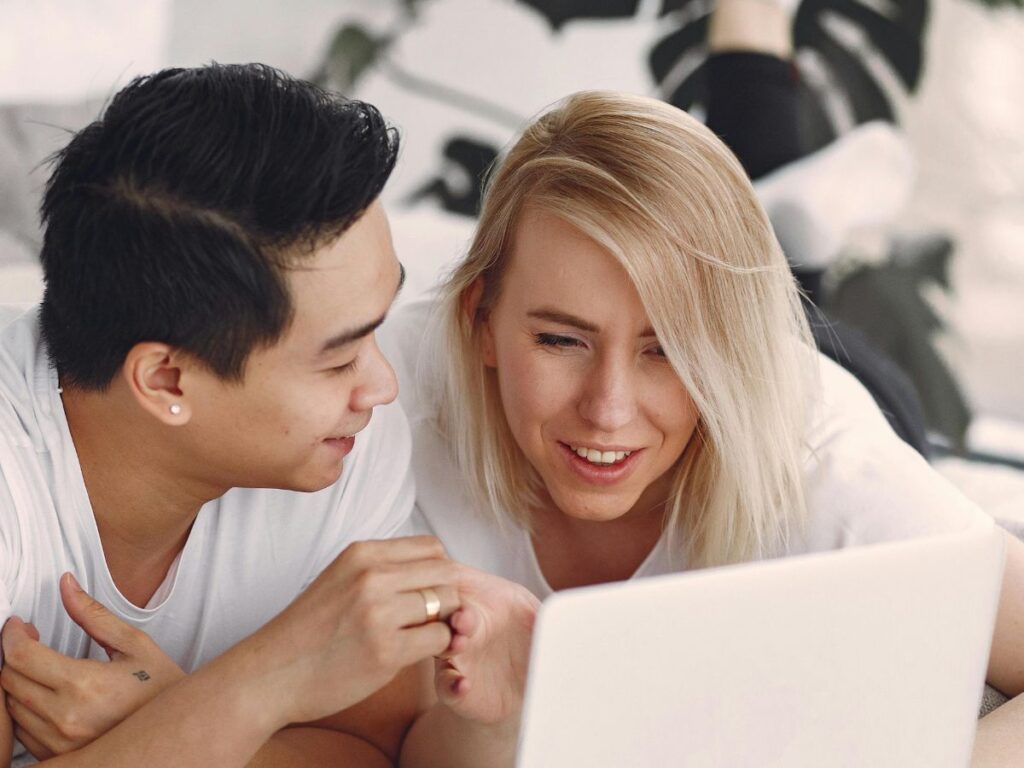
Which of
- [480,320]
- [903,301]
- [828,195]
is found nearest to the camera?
[480,320]

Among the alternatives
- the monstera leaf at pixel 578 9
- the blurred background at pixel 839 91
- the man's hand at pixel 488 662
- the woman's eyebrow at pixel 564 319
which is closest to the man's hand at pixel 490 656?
the man's hand at pixel 488 662

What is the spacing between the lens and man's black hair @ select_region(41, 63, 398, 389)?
1139 mm

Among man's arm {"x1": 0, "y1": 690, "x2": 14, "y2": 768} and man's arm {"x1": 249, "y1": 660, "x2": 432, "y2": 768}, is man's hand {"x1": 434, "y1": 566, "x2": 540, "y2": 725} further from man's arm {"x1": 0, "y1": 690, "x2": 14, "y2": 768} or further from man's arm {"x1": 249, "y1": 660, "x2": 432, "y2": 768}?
man's arm {"x1": 0, "y1": 690, "x2": 14, "y2": 768}

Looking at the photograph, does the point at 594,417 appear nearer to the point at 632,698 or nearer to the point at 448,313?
the point at 448,313

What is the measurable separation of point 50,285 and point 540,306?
0.50 metres

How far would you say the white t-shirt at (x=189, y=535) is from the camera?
4.03 ft

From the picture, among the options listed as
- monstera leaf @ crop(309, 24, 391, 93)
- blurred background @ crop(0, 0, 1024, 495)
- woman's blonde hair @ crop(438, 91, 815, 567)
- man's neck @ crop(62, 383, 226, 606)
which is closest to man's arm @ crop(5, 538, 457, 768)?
man's neck @ crop(62, 383, 226, 606)

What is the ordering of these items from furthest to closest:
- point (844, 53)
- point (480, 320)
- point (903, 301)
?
point (903, 301) → point (844, 53) → point (480, 320)

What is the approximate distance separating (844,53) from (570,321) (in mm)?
2233

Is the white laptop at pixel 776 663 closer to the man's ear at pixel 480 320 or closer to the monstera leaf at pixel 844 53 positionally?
the man's ear at pixel 480 320

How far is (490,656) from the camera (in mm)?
1137

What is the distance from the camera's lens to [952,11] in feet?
10.6

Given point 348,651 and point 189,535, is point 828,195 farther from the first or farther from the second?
point 348,651

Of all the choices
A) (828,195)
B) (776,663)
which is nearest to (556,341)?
(776,663)
